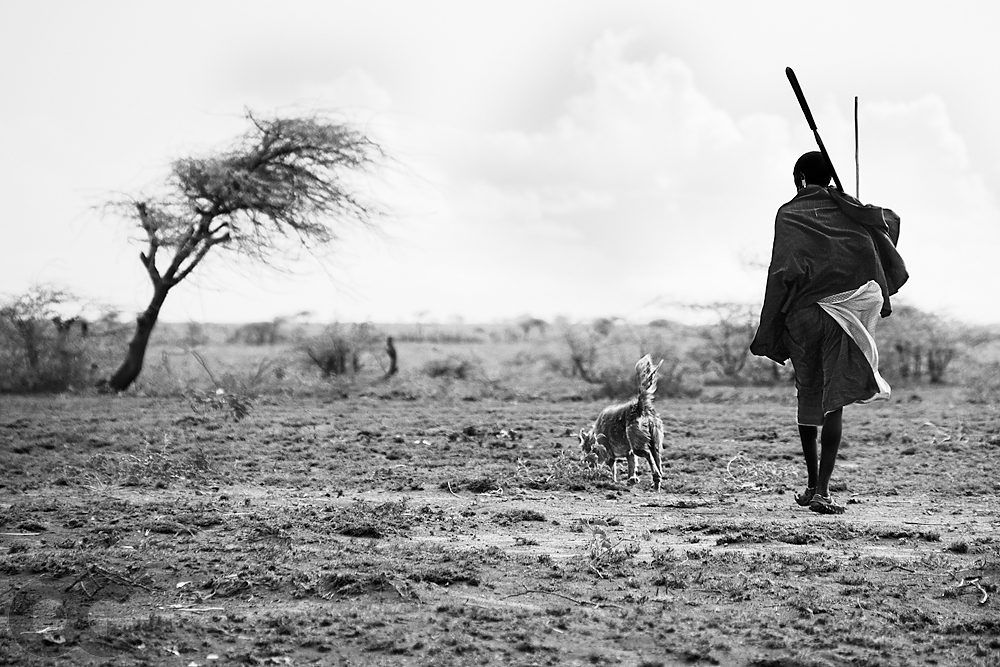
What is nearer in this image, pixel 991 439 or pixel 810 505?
pixel 810 505

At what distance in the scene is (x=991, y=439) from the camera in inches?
402

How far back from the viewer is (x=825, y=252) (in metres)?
6.16

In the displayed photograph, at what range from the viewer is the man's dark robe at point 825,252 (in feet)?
20.2

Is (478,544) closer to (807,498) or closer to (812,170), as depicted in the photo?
(807,498)

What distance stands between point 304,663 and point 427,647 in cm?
47

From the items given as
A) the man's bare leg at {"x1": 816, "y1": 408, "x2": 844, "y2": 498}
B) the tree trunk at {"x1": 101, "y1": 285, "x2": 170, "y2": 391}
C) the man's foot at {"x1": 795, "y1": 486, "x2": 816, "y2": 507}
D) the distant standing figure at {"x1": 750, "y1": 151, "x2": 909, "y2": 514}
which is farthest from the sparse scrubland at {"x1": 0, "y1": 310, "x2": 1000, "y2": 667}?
the tree trunk at {"x1": 101, "y1": 285, "x2": 170, "y2": 391}

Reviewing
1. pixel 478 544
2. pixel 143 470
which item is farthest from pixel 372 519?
pixel 143 470

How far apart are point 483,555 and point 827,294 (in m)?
2.62

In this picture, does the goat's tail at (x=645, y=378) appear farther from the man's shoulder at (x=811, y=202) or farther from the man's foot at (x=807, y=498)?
the man's shoulder at (x=811, y=202)

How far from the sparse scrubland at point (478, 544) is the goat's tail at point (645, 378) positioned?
0.76 m

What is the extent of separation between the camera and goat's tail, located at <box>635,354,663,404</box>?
297 inches

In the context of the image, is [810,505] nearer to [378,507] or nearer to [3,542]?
[378,507]

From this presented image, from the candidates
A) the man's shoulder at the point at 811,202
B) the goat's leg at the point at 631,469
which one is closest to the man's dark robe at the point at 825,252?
the man's shoulder at the point at 811,202

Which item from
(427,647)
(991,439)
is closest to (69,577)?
(427,647)
